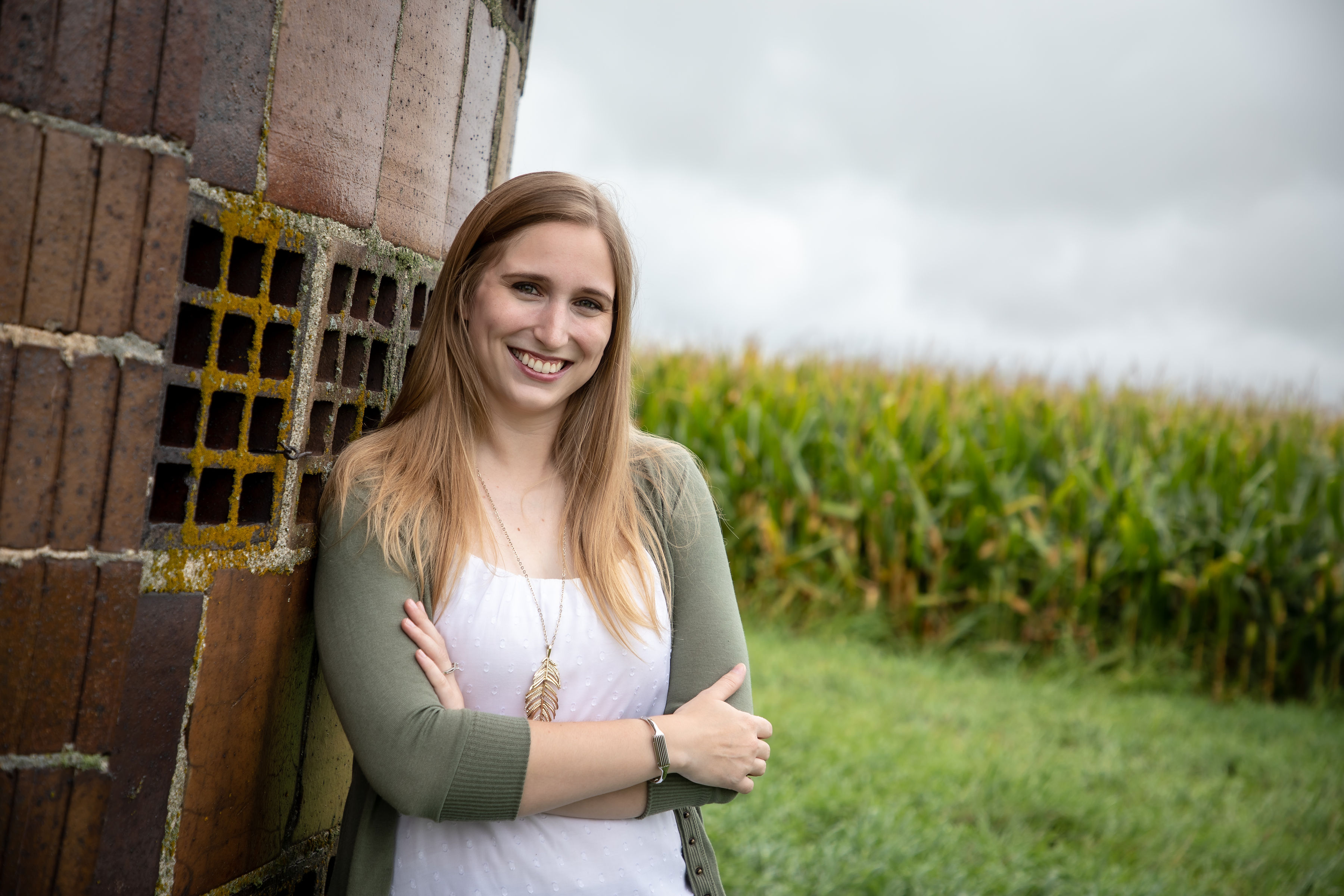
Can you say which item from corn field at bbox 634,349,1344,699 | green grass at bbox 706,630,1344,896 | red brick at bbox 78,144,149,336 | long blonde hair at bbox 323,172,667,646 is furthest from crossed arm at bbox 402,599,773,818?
corn field at bbox 634,349,1344,699

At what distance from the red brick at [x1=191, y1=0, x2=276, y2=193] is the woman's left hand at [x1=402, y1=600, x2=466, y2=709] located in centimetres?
64

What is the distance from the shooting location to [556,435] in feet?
6.15

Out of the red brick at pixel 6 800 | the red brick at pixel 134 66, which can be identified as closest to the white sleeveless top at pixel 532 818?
the red brick at pixel 6 800

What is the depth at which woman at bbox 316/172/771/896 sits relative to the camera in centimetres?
141

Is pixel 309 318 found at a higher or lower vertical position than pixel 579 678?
higher

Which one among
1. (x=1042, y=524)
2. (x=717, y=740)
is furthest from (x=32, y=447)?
(x=1042, y=524)

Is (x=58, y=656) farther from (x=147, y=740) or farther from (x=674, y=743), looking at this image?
(x=674, y=743)

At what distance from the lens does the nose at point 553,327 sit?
166 cm

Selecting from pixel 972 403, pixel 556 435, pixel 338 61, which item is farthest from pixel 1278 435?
pixel 338 61

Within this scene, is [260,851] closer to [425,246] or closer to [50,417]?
[50,417]

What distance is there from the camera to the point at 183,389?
4.21 feet

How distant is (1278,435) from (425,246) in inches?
276

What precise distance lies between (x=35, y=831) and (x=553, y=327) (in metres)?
1.00

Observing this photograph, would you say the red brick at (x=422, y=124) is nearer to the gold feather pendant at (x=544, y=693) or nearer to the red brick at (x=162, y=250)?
the red brick at (x=162, y=250)
